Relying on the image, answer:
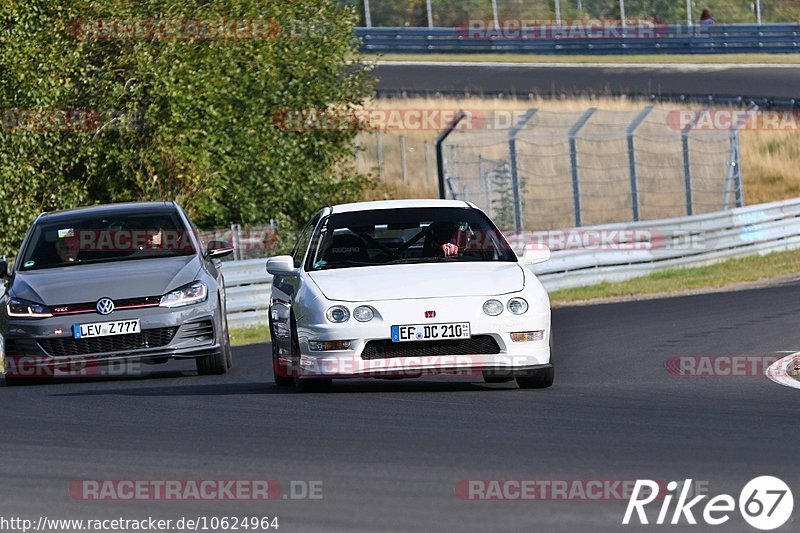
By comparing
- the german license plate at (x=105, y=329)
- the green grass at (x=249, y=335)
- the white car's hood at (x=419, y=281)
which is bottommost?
the green grass at (x=249, y=335)

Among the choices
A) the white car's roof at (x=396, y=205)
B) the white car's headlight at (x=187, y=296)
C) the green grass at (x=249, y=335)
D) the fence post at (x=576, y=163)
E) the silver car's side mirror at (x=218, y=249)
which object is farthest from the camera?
the fence post at (x=576, y=163)

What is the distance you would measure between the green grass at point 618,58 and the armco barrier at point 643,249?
20.1m

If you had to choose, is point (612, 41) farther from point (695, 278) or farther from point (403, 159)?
point (695, 278)

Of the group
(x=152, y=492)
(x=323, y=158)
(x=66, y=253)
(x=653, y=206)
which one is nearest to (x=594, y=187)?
(x=653, y=206)

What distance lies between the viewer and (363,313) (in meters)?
10.4

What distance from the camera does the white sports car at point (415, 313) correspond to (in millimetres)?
10352

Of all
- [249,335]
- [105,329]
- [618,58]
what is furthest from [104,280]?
[618,58]

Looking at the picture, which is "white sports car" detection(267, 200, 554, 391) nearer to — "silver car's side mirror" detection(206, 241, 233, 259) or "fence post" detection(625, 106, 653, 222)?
"silver car's side mirror" detection(206, 241, 233, 259)

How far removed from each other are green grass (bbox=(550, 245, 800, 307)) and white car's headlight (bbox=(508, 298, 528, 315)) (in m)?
11.6

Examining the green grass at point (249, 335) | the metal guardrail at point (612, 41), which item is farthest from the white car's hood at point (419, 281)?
the metal guardrail at point (612, 41)

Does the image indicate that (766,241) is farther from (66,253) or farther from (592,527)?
(592,527)

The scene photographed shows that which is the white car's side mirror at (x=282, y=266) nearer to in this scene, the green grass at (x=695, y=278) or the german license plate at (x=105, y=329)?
the german license plate at (x=105, y=329)

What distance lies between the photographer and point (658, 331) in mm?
16125

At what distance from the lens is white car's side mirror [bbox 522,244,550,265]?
1129 cm
